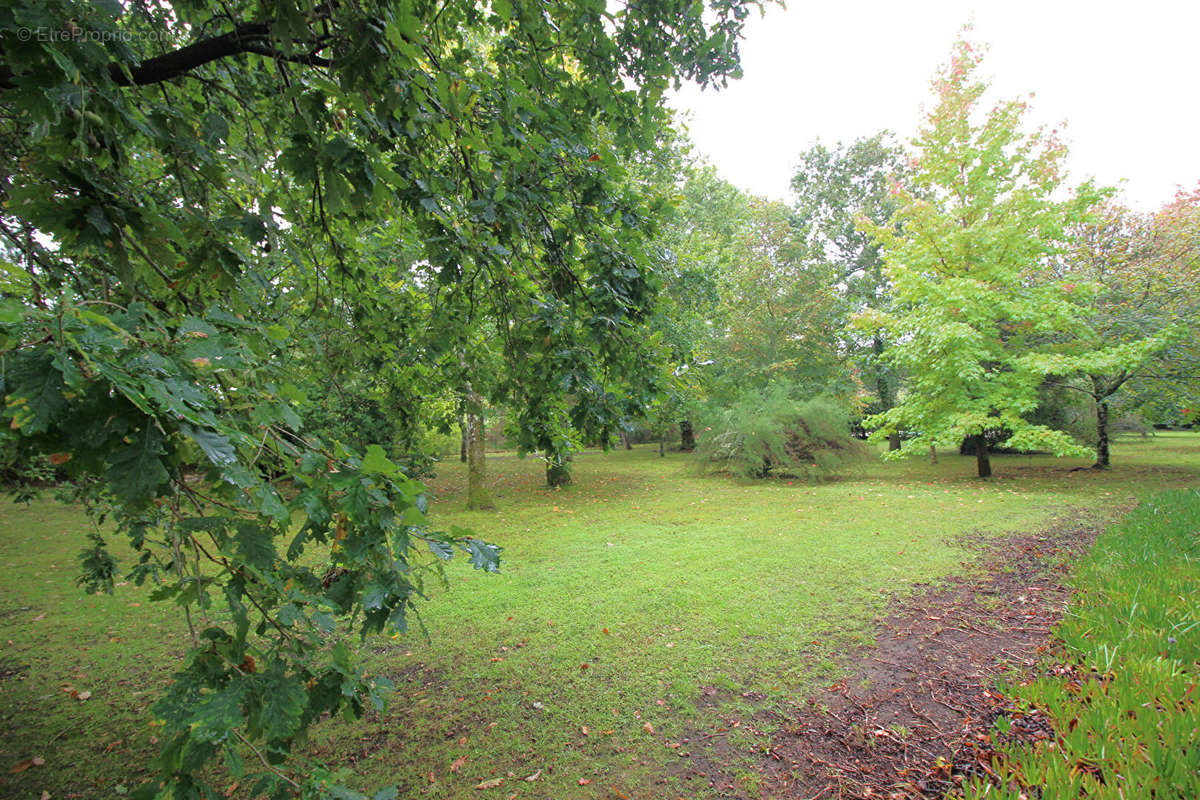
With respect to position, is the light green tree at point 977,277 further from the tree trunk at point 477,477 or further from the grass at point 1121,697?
the tree trunk at point 477,477

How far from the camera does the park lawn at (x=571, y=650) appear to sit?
107 inches

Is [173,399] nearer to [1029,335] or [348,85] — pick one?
[348,85]

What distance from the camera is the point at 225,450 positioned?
Result: 1053mm

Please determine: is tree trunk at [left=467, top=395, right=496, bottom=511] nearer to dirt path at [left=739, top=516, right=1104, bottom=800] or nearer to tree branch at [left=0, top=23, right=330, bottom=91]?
dirt path at [left=739, top=516, right=1104, bottom=800]

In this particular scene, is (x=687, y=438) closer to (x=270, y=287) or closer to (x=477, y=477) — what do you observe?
(x=477, y=477)

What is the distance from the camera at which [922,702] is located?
3.04m

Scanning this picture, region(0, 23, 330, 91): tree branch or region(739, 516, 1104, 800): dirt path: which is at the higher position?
region(0, 23, 330, 91): tree branch

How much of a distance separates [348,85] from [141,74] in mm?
1520

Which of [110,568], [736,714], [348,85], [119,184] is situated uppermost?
[348,85]

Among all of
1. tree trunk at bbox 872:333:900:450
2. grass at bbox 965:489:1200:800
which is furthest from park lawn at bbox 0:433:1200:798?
tree trunk at bbox 872:333:900:450

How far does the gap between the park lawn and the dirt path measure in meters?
0.20

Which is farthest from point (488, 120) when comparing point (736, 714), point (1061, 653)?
point (1061, 653)

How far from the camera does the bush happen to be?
11945 millimetres

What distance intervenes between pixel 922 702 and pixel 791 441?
9669 millimetres
